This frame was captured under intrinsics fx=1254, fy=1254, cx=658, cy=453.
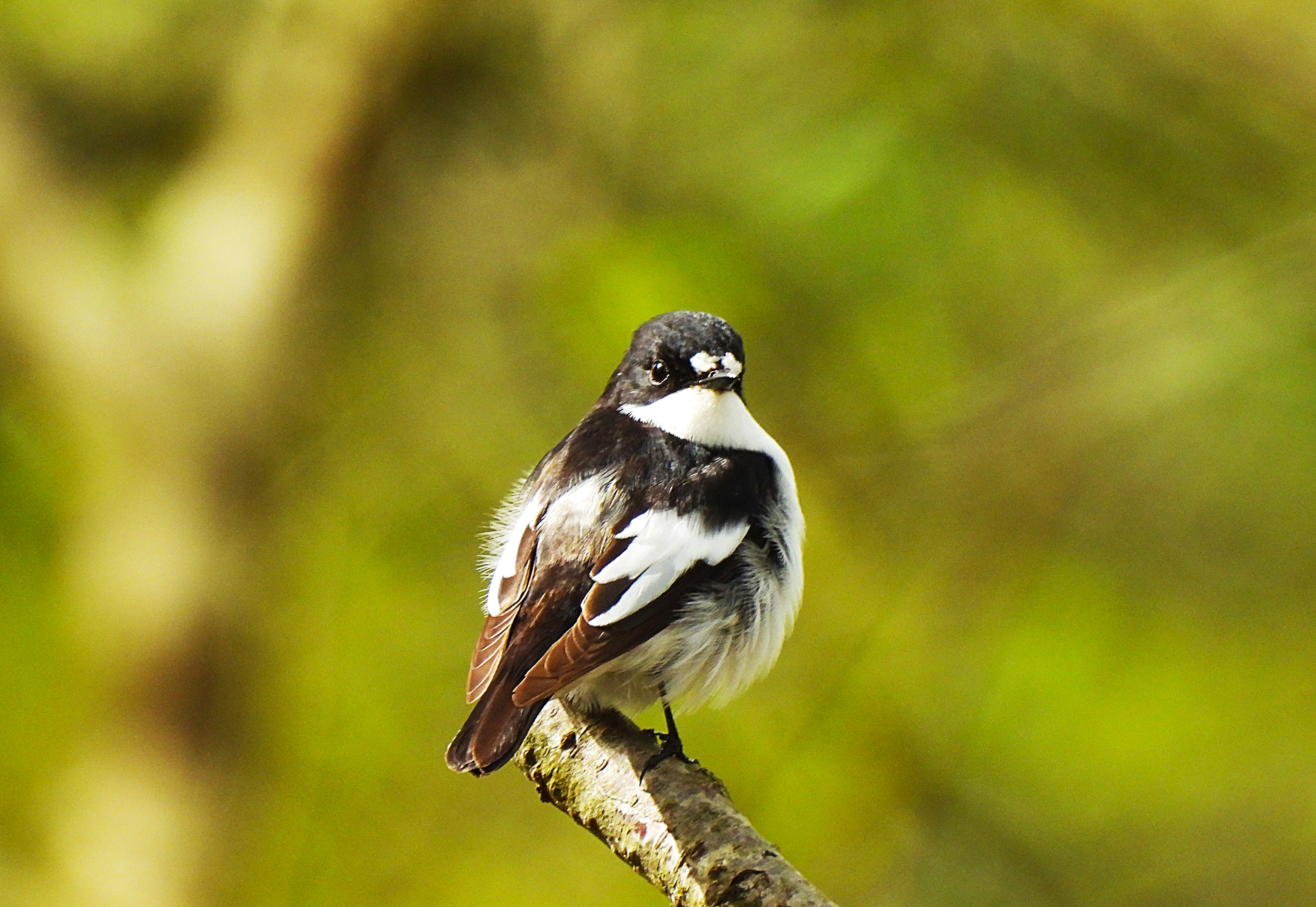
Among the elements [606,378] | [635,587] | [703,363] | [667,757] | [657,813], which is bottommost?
[657,813]

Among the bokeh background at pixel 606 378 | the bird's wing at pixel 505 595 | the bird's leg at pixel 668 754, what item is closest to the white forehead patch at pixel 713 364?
the bird's wing at pixel 505 595

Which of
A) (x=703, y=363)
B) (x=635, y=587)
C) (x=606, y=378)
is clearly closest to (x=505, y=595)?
(x=635, y=587)

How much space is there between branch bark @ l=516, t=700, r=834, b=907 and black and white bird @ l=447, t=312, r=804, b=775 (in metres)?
0.12

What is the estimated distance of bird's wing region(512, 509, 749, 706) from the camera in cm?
283

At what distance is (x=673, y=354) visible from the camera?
140 inches

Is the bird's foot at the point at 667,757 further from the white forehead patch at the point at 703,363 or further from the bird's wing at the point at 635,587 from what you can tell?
the white forehead patch at the point at 703,363

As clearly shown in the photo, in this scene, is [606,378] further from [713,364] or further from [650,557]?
[650,557]

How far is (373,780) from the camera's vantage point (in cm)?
593

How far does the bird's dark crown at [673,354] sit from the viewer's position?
349cm

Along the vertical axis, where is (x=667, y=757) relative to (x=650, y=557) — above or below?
below

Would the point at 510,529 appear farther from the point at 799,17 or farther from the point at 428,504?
the point at 799,17

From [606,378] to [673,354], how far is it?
234 centimetres

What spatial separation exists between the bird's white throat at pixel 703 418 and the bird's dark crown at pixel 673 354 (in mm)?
35

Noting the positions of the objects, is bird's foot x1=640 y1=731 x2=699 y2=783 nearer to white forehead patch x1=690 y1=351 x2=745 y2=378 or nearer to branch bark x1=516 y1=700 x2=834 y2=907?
branch bark x1=516 y1=700 x2=834 y2=907
